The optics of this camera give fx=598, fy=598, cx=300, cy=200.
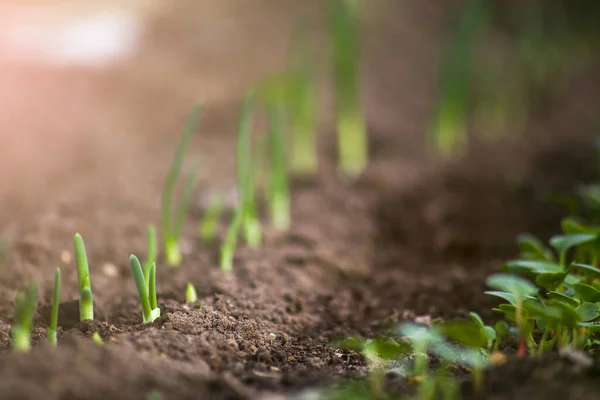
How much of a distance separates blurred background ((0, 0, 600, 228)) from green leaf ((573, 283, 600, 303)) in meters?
1.28

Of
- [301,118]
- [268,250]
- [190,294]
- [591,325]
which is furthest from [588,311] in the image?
[301,118]

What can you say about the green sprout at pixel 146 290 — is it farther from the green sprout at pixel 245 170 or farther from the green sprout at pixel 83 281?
the green sprout at pixel 245 170

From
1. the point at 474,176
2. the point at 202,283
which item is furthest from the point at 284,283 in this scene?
the point at 474,176

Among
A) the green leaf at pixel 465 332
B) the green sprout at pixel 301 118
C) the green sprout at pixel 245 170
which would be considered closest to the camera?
the green leaf at pixel 465 332

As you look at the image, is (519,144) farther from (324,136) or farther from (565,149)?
(324,136)

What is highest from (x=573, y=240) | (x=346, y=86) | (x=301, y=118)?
(x=346, y=86)

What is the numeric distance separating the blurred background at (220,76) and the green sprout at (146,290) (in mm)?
810

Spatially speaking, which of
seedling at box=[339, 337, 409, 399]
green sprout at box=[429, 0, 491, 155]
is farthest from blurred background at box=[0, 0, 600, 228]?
seedling at box=[339, 337, 409, 399]

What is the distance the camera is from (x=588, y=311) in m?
0.89

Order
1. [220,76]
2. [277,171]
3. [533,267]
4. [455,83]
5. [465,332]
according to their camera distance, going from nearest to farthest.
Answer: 1. [465,332]
2. [533,267]
3. [277,171]
4. [455,83]
5. [220,76]

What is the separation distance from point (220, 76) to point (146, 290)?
1.90 m

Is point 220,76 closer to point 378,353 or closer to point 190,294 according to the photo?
point 190,294

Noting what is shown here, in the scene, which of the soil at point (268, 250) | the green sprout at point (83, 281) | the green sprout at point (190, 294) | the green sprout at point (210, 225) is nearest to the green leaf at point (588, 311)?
the soil at point (268, 250)

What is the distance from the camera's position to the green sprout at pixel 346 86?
1.99 m
